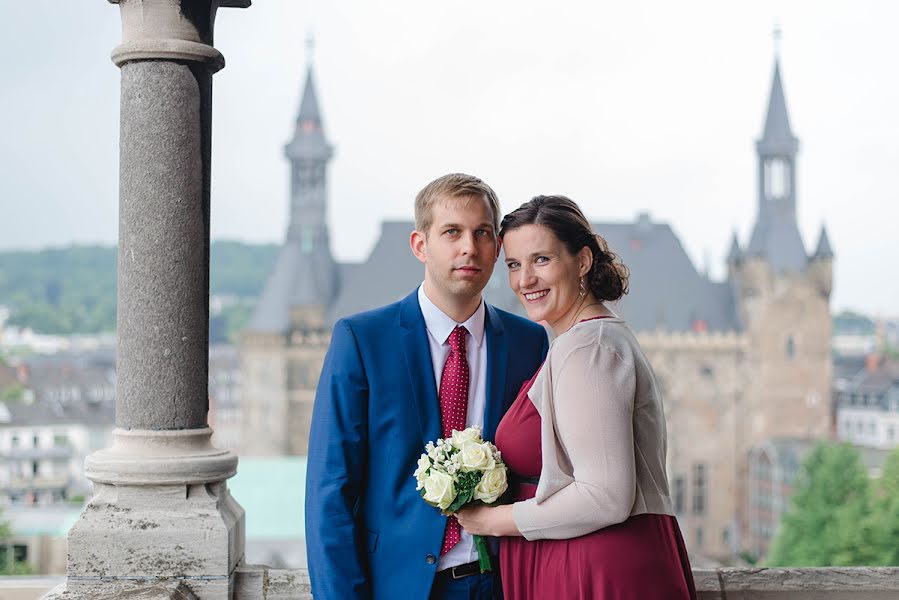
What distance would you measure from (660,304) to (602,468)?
138ft

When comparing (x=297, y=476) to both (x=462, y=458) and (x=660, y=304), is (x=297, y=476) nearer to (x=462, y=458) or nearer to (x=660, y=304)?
(x=660, y=304)

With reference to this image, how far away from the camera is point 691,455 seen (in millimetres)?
41875

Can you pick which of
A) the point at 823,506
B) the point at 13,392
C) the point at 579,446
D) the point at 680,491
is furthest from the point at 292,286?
the point at 579,446

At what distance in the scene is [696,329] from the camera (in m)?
42.7

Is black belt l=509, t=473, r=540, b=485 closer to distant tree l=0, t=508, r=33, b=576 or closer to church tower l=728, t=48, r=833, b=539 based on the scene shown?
distant tree l=0, t=508, r=33, b=576

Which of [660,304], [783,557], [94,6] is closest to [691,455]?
[660,304]

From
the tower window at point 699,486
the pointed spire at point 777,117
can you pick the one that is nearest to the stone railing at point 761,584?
the tower window at point 699,486

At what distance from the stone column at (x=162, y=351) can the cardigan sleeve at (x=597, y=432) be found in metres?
1.02

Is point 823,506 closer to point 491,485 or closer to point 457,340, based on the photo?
point 457,340

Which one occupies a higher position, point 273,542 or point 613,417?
point 613,417

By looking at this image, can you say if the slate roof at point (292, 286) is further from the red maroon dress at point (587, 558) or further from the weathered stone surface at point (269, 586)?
the red maroon dress at point (587, 558)

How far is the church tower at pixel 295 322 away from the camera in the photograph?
133 feet

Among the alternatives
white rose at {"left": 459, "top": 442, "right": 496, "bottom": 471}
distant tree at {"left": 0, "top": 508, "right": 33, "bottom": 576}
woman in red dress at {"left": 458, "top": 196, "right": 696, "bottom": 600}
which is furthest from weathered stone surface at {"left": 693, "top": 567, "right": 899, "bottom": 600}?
distant tree at {"left": 0, "top": 508, "right": 33, "bottom": 576}

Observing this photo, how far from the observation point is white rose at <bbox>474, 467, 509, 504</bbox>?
1.89m
